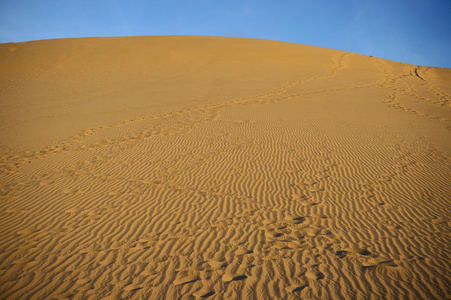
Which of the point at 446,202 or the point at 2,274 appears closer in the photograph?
the point at 2,274

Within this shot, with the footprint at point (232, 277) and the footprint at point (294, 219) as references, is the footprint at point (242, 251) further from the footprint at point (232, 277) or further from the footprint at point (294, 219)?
the footprint at point (294, 219)

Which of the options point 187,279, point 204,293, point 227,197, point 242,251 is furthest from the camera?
point 227,197

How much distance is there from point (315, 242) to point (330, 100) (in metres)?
13.2

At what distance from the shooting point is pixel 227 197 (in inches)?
243

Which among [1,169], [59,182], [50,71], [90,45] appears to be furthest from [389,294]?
[90,45]

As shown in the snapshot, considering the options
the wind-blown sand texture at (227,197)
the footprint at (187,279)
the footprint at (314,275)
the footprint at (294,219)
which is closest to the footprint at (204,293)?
the wind-blown sand texture at (227,197)

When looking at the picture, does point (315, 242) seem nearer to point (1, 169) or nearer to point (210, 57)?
point (1, 169)

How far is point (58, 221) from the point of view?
17.5 feet

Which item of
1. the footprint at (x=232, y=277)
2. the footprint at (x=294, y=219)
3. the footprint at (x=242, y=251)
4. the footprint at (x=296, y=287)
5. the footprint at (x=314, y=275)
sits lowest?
the footprint at (x=232, y=277)

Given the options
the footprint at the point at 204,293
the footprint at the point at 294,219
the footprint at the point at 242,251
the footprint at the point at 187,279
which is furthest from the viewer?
the footprint at the point at 294,219

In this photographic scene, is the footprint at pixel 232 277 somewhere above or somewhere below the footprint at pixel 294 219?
below

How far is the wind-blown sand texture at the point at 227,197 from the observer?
3.86 metres

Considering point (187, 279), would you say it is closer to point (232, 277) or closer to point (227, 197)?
point (232, 277)

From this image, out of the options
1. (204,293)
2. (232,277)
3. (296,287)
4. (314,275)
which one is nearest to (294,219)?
(314,275)
